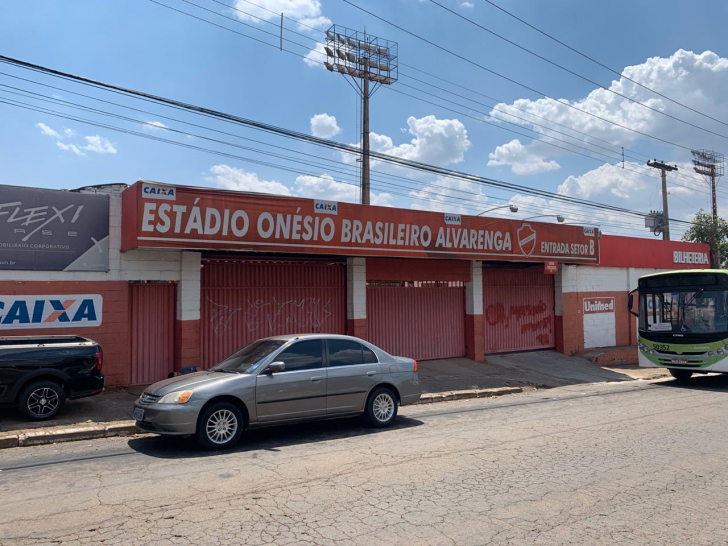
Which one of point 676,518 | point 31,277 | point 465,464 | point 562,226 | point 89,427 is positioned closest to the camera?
point 676,518

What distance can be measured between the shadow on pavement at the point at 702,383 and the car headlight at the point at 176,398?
485 inches

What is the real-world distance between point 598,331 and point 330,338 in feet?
51.6

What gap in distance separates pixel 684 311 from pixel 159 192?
13066mm

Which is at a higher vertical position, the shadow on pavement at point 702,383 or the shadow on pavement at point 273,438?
the shadow on pavement at point 273,438

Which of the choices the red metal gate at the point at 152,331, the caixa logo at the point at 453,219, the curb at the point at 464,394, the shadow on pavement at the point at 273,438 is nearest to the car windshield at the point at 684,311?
the curb at the point at 464,394

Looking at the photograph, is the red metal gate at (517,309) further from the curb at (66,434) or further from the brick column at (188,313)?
the curb at (66,434)

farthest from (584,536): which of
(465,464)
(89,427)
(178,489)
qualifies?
(89,427)

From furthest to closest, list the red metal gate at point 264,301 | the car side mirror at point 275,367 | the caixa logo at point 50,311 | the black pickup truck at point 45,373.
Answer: the red metal gate at point 264,301
the caixa logo at point 50,311
the black pickup truck at point 45,373
the car side mirror at point 275,367

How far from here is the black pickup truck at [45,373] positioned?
29.9 ft

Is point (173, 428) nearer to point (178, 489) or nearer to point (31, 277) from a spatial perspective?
point (178, 489)

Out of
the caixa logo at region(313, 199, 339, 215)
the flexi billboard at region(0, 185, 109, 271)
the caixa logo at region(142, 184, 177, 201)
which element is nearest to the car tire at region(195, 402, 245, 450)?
the caixa logo at region(142, 184, 177, 201)

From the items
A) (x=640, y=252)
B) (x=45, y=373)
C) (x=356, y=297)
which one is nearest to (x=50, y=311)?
(x=45, y=373)

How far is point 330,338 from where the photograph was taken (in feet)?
30.2

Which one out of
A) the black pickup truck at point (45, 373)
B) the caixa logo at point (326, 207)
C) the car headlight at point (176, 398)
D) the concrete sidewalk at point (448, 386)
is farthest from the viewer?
the caixa logo at point (326, 207)
